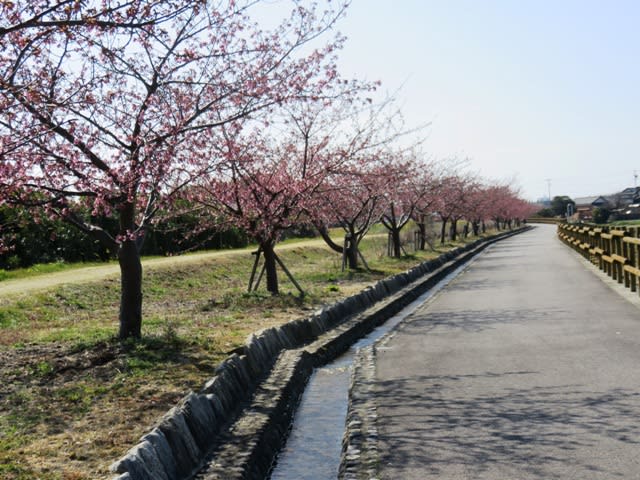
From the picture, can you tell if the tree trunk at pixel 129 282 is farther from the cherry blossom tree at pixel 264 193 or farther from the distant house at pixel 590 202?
the distant house at pixel 590 202

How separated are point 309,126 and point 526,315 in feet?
23.1

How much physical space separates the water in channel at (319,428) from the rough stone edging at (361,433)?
0.50 feet

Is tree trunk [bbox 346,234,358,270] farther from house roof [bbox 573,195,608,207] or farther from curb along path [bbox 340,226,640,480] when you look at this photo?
house roof [bbox 573,195,608,207]

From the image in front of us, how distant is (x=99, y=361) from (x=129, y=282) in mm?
1673

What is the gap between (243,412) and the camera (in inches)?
292

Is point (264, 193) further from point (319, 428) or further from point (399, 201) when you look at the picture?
point (399, 201)

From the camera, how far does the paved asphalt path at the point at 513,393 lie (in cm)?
579

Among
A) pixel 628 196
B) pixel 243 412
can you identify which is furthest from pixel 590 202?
pixel 243 412

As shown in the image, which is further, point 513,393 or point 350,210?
point 350,210

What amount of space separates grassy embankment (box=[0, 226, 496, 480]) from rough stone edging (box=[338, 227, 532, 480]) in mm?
1505

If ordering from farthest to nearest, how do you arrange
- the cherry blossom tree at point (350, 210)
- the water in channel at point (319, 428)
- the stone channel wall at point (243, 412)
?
the cherry blossom tree at point (350, 210), the water in channel at point (319, 428), the stone channel wall at point (243, 412)

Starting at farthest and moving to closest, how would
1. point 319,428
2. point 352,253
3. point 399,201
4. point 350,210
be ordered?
point 399,201 < point 350,210 < point 352,253 < point 319,428

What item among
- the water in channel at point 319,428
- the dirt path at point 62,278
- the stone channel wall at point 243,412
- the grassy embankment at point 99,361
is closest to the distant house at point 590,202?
the dirt path at point 62,278

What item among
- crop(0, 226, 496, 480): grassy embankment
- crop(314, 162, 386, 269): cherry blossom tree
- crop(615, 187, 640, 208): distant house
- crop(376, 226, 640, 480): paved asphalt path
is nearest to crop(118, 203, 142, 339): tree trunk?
crop(0, 226, 496, 480): grassy embankment
